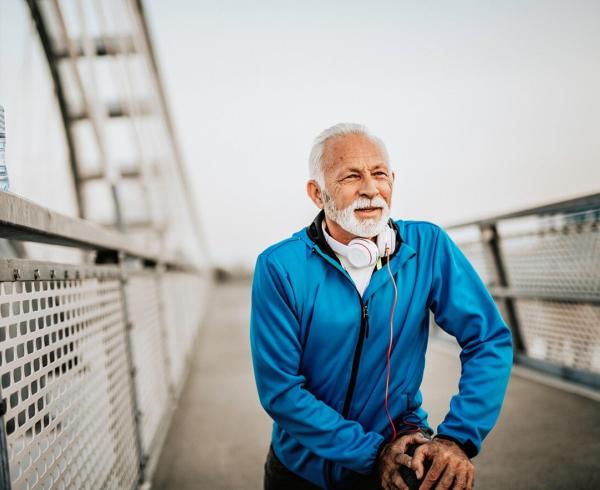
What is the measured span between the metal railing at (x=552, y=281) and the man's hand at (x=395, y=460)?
2.15 m

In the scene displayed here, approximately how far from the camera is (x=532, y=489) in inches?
93.0

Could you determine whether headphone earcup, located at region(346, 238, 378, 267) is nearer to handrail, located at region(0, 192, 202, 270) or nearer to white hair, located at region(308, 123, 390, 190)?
white hair, located at region(308, 123, 390, 190)

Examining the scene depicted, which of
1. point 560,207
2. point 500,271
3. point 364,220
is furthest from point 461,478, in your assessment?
point 500,271

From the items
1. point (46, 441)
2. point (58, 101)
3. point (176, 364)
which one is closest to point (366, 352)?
point (46, 441)

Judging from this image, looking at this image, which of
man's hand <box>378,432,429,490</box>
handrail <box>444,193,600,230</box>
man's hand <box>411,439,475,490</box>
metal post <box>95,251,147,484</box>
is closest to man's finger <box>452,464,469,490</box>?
man's hand <box>411,439,475,490</box>

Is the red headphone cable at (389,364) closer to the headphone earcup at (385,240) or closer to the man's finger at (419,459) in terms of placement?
the headphone earcup at (385,240)

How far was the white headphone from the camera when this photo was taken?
1.62 meters

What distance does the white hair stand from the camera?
174cm

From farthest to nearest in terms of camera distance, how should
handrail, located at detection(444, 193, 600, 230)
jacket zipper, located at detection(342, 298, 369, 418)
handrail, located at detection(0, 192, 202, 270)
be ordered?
handrail, located at detection(444, 193, 600, 230)
jacket zipper, located at detection(342, 298, 369, 418)
handrail, located at detection(0, 192, 202, 270)

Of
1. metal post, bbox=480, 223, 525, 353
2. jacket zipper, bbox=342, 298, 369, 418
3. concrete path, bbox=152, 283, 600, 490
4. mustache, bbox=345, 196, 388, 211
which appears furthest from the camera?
metal post, bbox=480, 223, 525, 353

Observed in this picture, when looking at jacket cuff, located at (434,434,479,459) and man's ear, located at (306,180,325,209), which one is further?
man's ear, located at (306,180,325,209)

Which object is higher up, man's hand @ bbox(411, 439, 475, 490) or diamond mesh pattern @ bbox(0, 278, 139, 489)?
diamond mesh pattern @ bbox(0, 278, 139, 489)

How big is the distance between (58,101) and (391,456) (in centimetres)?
628

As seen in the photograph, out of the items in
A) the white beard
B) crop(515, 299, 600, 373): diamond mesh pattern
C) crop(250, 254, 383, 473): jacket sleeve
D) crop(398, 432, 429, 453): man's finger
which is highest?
the white beard
